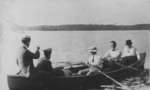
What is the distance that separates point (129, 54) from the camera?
7.10 feet

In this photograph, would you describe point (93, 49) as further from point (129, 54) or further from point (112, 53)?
point (129, 54)

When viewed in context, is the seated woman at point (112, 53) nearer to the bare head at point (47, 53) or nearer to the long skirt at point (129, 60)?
the long skirt at point (129, 60)

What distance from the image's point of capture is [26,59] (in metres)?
2.10

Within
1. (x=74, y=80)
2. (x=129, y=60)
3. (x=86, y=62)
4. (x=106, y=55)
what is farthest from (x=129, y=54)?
(x=74, y=80)

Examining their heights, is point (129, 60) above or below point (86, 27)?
below

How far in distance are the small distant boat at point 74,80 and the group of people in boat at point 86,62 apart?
32 millimetres

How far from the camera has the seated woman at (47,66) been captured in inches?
82.5

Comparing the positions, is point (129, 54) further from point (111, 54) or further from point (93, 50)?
point (93, 50)

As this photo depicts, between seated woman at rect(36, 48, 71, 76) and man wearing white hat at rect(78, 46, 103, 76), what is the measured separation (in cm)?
12

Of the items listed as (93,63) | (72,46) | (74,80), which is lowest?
(74,80)

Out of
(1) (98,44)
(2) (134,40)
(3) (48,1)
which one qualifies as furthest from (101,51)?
(3) (48,1)

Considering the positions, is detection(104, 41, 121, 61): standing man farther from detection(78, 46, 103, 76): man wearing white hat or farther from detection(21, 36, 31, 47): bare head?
detection(21, 36, 31, 47): bare head

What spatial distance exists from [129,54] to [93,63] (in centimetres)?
25

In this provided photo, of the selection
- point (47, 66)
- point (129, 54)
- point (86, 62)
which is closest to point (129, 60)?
point (129, 54)
